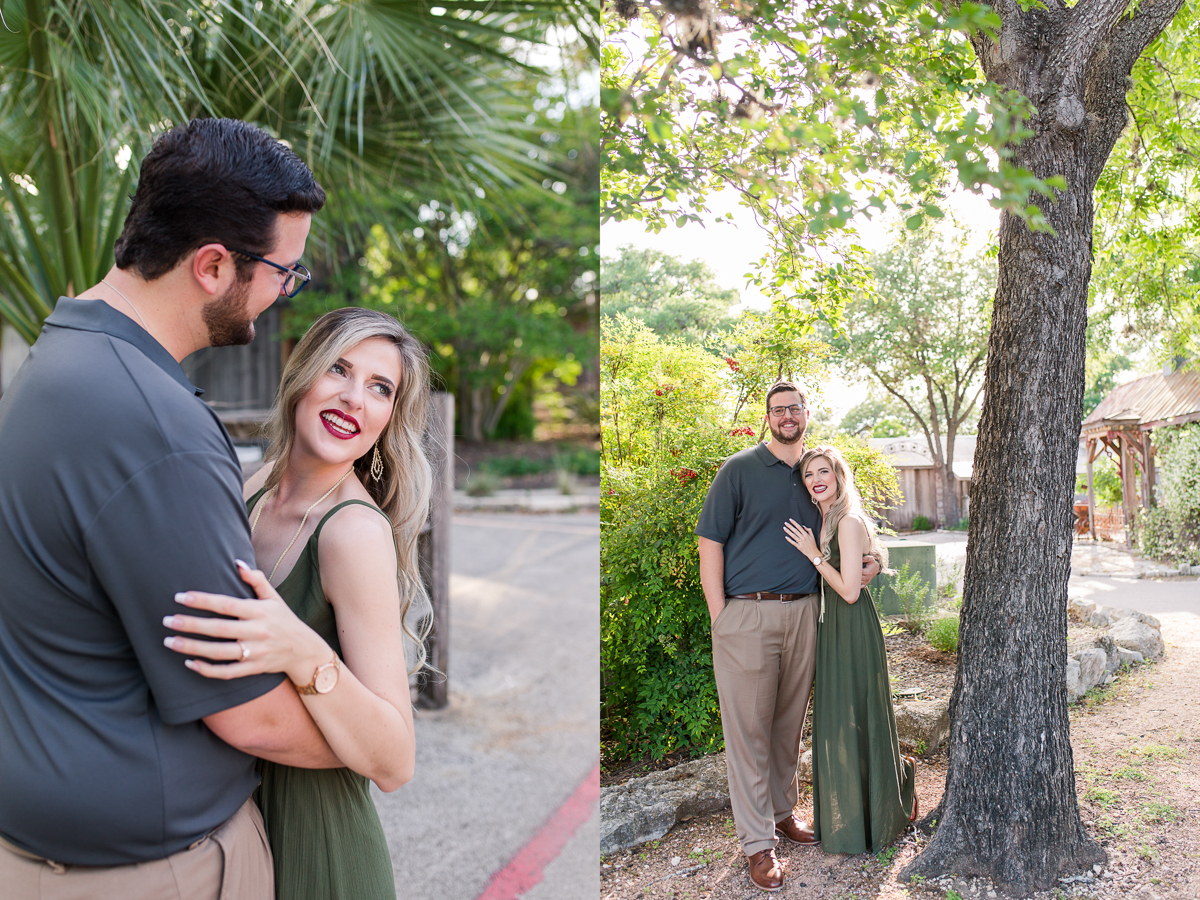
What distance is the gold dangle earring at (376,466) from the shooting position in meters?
1.64

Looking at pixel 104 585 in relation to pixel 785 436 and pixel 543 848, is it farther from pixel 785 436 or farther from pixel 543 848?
pixel 543 848

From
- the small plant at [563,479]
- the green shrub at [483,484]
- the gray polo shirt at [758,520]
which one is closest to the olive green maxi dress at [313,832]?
the gray polo shirt at [758,520]

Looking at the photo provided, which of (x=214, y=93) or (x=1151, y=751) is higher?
(x=214, y=93)

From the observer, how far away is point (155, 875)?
1.14 m

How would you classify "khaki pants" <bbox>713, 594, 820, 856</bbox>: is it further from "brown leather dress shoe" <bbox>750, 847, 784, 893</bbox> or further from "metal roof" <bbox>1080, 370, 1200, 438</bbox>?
"metal roof" <bbox>1080, 370, 1200, 438</bbox>

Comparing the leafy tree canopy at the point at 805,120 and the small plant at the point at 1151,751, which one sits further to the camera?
the small plant at the point at 1151,751

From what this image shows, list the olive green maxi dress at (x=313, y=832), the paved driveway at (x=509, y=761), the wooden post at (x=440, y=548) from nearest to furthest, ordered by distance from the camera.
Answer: the olive green maxi dress at (x=313, y=832) < the paved driveway at (x=509, y=761) < the wooden post at (x=440, y=548)

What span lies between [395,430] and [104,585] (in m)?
0.67

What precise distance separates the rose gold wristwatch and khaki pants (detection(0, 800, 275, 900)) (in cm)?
29

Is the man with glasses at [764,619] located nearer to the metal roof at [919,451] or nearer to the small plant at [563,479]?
the metal roof at [919,451]

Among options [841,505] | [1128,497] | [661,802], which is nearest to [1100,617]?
[1128,497]

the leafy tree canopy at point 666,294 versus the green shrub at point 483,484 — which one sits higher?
the leafy tree canopy at point 666,294

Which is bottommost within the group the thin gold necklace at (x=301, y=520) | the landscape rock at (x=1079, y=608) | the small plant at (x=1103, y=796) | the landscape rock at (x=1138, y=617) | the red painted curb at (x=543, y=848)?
the red painted curb at (x=543, y=848)

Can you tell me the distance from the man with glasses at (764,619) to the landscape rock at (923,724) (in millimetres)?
256
